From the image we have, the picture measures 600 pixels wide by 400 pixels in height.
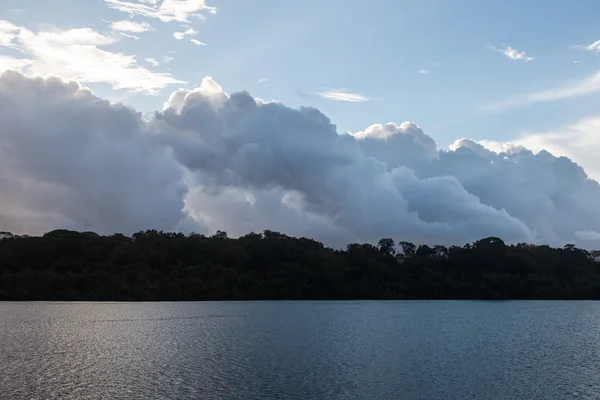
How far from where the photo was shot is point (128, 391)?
5591cm

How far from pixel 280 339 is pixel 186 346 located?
18.3 meters

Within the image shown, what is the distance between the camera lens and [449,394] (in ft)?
186

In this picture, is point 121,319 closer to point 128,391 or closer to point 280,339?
point 280,339


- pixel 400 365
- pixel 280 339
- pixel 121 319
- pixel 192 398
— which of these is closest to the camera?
pixel 192 398

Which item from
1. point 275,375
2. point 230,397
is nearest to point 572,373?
point 275,375

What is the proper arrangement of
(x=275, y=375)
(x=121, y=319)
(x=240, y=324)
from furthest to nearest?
(x=121, y=319)
(x=240, y=324)
(x=275, y=375)

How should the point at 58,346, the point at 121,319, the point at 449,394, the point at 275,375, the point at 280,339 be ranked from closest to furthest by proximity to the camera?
the point at 449,394
the point at 275,375
the point at 58,346
the point at 280,339
the point at 121,319

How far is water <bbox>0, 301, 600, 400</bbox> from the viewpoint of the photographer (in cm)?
5719

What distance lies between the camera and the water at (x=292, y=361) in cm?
5719

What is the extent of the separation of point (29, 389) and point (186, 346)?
36.8 metres

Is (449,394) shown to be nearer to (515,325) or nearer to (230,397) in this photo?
(230,397)

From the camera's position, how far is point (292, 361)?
75812mm

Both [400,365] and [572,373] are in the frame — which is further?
[400,365]

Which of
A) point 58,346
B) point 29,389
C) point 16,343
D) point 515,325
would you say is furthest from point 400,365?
point 515,325
